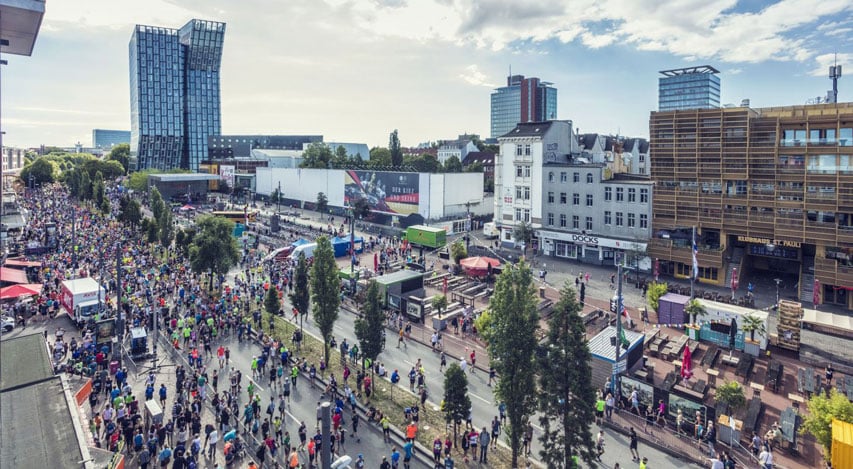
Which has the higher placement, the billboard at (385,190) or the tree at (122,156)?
the tree at (122,156)

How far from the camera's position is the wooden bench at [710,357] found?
29878mm

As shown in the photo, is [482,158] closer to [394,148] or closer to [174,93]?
[394,148]

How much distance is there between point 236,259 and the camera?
4447 centimetres

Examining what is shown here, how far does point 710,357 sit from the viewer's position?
30.5 m

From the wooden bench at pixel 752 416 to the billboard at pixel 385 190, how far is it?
55.7m

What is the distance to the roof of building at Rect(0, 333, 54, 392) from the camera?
68.7 feet

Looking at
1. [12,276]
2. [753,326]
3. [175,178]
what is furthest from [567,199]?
[175,178]

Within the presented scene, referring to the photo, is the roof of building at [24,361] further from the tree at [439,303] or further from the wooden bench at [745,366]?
the wooden bench at [745,366]

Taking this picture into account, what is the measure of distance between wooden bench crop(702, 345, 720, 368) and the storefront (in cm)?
1836

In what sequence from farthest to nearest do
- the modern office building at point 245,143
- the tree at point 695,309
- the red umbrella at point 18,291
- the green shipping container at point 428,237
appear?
the modern office building at point 245,143 < the green shipping container at point 428,237 < the red umbrella at point 18,291 < the tree at point 695,309

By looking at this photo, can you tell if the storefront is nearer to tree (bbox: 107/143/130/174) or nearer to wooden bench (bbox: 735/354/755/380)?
wooden bench (bbox: 735/354/755/380)

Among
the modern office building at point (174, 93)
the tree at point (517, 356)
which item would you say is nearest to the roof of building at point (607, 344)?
the tree at point (517, 356)

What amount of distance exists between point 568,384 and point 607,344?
1129 cm

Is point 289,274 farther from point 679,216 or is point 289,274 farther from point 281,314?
point 679,216
